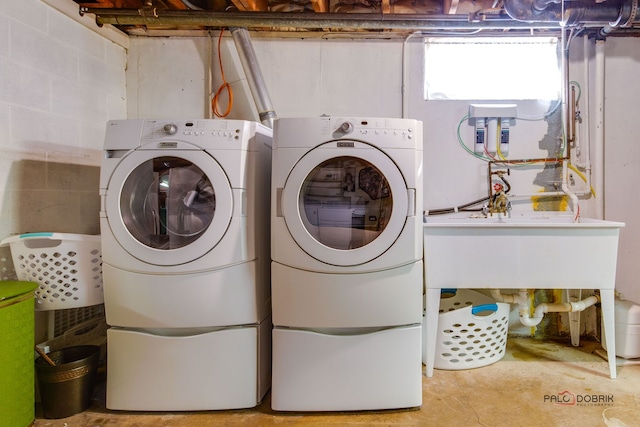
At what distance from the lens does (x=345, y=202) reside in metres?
1.55

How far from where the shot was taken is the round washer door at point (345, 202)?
57.2 inches

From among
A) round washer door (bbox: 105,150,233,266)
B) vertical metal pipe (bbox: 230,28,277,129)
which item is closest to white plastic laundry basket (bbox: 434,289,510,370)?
round washer door (bbox: 105,150,233,266)

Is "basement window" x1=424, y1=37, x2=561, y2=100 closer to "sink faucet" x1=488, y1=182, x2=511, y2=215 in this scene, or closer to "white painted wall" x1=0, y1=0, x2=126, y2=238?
"sink faucet" x1=488, y1=182, x2=511, y2=215

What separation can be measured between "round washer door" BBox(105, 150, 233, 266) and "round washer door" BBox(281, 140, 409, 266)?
0.31 metres

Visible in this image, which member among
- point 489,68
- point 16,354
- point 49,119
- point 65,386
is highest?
point 489,68

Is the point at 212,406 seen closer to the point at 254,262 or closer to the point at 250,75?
the point at 254,262

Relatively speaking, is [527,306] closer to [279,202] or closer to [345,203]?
[345,203]

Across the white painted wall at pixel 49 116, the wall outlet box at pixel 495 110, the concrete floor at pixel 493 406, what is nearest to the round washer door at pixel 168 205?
the white painted wall at pixel 49 116

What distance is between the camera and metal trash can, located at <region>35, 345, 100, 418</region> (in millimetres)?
1471

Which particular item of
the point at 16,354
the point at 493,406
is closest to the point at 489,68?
the point at 493,406

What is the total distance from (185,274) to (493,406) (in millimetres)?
1522

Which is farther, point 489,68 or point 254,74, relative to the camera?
point 489,68

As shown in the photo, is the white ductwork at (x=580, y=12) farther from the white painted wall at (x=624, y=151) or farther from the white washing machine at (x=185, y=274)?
the white washing machine at (x=185, y=274)

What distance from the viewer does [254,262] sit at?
153 centimetres
